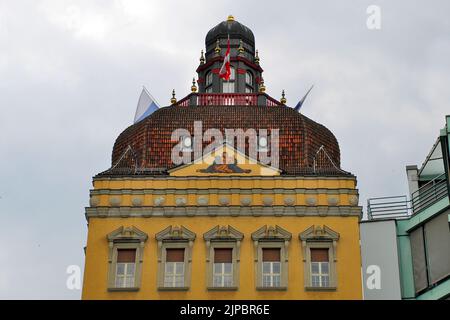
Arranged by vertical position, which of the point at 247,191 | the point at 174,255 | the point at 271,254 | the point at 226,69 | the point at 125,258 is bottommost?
the point at 125,258

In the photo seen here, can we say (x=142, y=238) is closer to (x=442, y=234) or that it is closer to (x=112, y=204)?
(x=112, y=204)

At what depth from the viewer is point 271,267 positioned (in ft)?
150

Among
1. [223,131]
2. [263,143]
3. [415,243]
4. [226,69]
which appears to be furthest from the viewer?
[226,69]

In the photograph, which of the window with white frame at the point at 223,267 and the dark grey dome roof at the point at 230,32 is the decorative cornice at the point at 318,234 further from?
the dark grey dome roof at the point at 230,32

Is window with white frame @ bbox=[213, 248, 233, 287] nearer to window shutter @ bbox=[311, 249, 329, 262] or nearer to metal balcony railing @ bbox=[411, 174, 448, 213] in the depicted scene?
window shutter @ bbox=[311, 249, 329, 262]

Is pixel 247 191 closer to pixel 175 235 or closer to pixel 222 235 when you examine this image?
pixel 222 235

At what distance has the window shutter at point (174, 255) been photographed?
152ft

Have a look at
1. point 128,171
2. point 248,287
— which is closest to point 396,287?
point 248,287

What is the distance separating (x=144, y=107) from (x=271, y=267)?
16.3m

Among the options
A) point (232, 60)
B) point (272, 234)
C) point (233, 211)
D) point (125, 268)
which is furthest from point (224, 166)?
point (232, 60)

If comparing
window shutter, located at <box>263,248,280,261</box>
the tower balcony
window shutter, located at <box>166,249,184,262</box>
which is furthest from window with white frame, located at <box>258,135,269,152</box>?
window shutter, located at <box>166,249,184,262</box>

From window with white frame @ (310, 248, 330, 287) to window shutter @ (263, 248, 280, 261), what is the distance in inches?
65.1

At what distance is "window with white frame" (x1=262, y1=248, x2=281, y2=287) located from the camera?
149 feet

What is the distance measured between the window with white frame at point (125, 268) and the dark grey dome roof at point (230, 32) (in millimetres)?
24361
